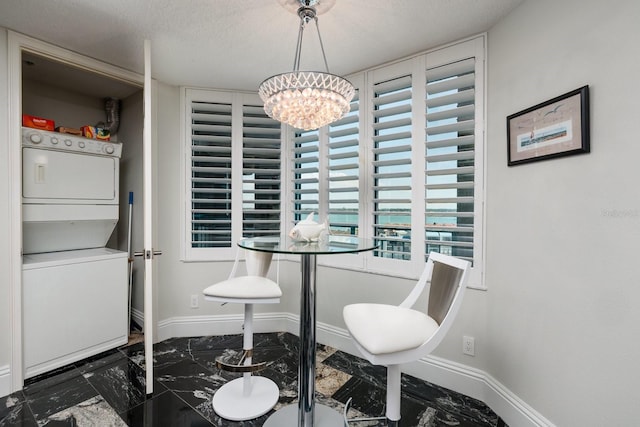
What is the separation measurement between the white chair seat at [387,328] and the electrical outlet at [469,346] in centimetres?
85

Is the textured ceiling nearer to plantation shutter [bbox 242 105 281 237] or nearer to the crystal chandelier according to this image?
the crystal chandelier

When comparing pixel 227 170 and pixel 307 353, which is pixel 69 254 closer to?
pixel 227 170

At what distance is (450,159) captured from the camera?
1.98 m

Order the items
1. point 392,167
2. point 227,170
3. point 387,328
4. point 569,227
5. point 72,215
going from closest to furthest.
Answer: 1. point 387,328
2. point 569,227
3. point 392,167
4. point 72,215
5. point 227,170

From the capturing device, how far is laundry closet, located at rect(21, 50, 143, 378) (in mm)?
2133

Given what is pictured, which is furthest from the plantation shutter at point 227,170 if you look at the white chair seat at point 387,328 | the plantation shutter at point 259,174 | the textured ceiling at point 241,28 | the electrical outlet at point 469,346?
the electrical outlet at point 469,346

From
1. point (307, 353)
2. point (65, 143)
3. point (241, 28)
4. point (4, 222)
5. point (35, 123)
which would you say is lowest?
point (307, 353)

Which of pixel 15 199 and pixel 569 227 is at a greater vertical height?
pixel 15 199

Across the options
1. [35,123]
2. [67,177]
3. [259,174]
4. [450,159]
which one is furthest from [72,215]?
[450,159]

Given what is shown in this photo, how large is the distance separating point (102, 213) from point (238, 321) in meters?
1.59

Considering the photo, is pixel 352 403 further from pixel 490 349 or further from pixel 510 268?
pixel 510 268

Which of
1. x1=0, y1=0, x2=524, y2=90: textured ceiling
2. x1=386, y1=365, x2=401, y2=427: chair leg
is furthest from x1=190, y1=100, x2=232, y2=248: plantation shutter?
x1=386, y1=365, x2=401, y2=427: chair leg

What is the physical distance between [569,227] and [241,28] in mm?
2146

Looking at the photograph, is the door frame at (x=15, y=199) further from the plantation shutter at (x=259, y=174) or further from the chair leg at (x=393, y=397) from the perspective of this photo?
the chair leg at (x=393, y=397)
